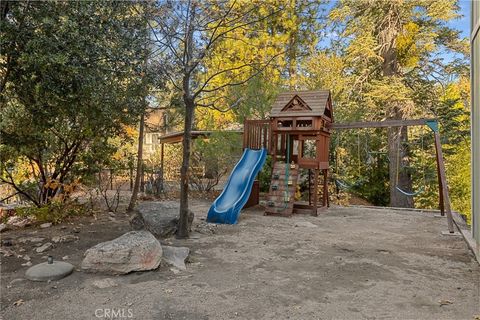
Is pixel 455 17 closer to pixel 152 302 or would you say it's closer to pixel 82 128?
pixel 82 128

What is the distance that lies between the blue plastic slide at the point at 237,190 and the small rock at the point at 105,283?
3307 millimetres

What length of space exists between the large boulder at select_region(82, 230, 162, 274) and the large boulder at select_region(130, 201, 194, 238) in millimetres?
1476

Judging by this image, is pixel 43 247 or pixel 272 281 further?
pixel 43 247

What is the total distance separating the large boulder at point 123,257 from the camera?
12.1 feet

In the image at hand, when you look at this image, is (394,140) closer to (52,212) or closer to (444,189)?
(444,189)

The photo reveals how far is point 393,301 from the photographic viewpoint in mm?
3090

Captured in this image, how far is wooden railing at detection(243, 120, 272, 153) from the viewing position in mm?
8820

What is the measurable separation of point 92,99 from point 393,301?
166 inches

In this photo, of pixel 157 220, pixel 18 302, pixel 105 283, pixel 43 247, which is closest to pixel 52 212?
pixel 43 247

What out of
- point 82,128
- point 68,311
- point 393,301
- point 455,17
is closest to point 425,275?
point 393,301

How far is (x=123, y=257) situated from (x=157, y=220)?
68.2 inches

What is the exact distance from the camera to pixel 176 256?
4.18 meters

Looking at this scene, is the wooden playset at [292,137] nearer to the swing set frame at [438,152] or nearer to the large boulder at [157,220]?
the swing set frame at [438,152]

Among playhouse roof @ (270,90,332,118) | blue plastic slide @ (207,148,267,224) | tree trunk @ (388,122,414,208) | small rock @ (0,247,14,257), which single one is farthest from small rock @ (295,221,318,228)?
tree trunk @ (388,122,414,208)
